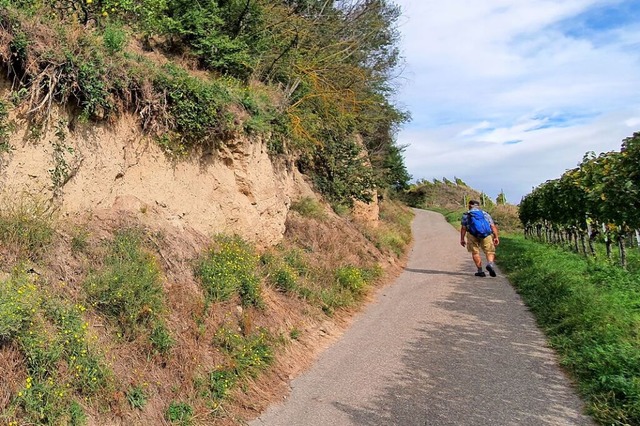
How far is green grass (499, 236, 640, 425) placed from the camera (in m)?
4.32

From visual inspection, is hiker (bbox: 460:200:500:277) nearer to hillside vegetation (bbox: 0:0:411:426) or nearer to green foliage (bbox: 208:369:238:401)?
hillside vegetation (bbox: 0:0:411:426)

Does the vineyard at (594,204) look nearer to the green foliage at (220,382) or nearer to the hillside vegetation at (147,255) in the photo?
the hillside vegetation at (147,255)

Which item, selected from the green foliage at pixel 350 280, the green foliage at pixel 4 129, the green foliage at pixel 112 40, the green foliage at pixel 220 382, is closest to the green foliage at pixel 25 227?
the green foliage at pixel 4 129

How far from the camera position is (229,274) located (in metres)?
6.08

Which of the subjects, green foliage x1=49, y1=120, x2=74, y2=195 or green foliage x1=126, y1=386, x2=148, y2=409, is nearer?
green foliage x1=126, y1=386, x2=148, y2=409

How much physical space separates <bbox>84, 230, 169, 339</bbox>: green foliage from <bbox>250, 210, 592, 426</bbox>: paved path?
156 cm

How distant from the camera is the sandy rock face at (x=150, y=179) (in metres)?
5.22

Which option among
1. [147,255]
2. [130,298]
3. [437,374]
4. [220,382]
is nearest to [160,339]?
[130,298]

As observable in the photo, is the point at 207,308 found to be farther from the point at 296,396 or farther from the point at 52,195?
the point at 52,195

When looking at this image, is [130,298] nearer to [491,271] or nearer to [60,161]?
[60,161]

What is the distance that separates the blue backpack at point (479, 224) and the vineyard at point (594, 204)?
90.2 inches

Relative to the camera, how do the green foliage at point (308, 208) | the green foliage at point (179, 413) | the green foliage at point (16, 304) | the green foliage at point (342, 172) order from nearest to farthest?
the green foliage at point (16, 304), the green foliage at point (179, 413), the green foliage at point (308, 208), the green foliage at point (342, 172)

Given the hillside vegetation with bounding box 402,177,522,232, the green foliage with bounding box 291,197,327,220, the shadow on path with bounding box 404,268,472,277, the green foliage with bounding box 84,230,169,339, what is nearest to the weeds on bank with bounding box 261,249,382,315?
the green foliage with bounding box 291,197,327,220

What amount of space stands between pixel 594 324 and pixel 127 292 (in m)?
6.05
